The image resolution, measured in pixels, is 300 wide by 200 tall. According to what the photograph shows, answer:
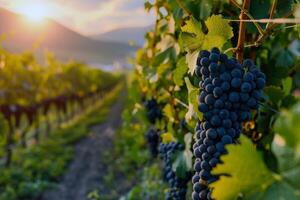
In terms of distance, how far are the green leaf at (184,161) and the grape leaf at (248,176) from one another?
124 cm

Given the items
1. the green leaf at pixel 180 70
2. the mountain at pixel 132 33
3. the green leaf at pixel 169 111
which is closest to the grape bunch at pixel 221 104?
the green leaf at pixel 180 70

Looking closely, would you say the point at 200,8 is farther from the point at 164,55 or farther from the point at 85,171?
the point at 85,171

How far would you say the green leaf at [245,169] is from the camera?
1.03 m

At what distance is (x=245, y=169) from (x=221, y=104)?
0.53 meters

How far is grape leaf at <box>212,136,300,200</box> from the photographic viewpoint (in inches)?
39.8

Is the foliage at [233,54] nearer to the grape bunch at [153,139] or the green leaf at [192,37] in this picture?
the green leaf at [192,37]

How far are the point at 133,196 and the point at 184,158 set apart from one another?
2.18 meters

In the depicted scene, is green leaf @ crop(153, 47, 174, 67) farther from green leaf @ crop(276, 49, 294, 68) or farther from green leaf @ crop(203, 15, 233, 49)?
green leaf @ crop(203, 15, 233, 49)

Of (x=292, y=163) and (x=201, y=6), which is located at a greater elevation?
(x=201, y=6)

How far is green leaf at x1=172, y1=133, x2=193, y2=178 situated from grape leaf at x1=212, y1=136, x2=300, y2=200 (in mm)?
1241

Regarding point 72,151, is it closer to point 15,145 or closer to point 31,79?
point 15,145

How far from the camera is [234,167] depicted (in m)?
1.04

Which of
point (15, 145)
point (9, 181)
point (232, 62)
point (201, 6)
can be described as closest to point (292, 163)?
point (232, 62)

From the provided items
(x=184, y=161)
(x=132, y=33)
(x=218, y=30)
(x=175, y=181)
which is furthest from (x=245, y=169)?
(x=132, y=33)
